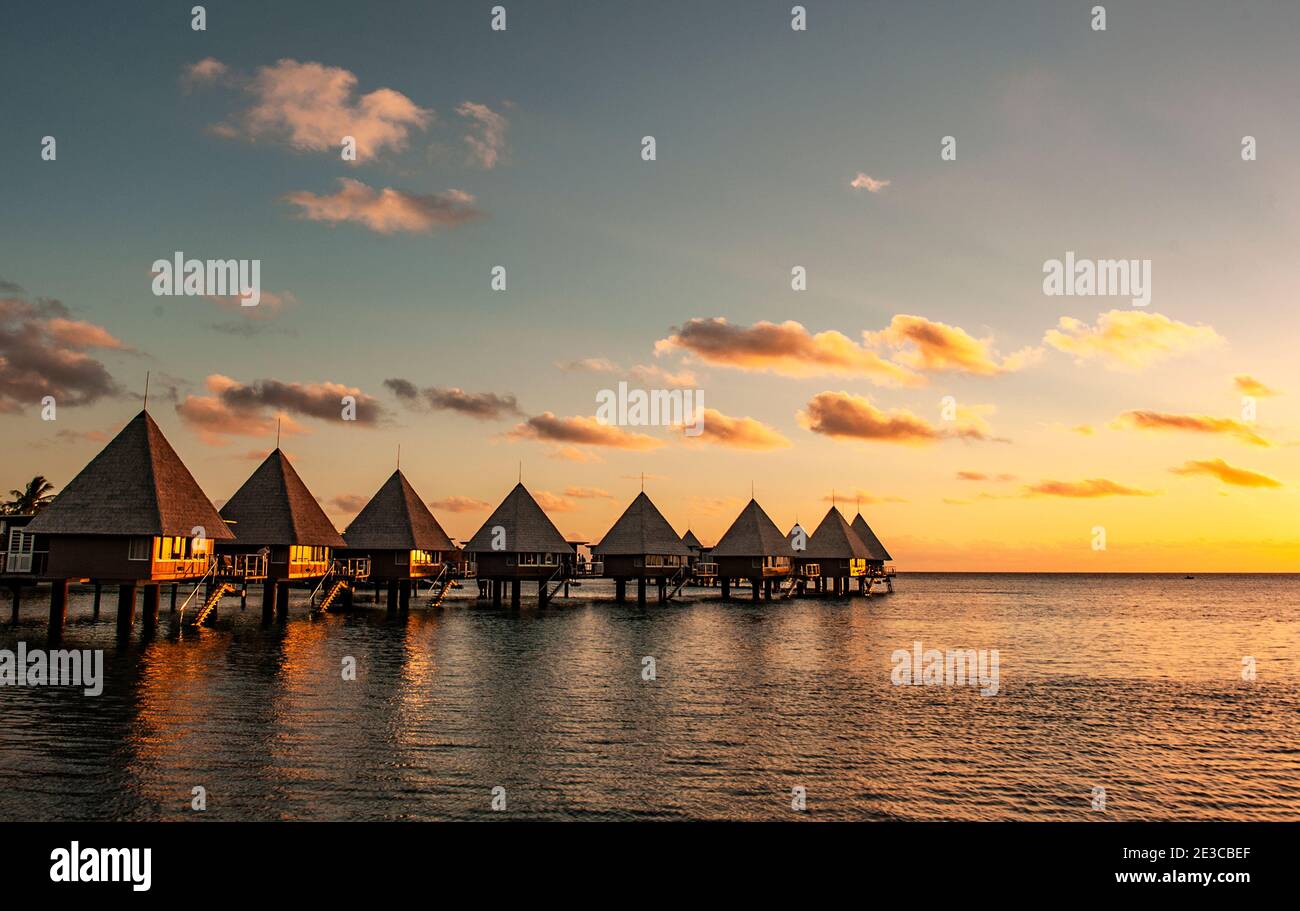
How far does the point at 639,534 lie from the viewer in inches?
2763

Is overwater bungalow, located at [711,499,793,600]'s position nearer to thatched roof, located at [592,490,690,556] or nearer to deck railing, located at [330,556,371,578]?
thatched roof, located at [592,490,690,556]

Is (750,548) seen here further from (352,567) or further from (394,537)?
(352,567)

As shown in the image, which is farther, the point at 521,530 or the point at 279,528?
the point at 521,530

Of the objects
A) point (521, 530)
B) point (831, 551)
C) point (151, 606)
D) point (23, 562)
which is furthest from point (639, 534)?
point (23, 562)

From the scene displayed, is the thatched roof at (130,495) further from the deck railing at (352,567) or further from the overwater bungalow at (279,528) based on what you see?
the deck railing at (352,567)

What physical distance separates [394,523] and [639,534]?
65.4ft

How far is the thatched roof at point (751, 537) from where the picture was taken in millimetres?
74375

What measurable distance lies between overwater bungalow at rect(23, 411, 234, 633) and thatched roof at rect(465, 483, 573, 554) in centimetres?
2621

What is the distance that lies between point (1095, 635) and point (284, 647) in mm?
49556

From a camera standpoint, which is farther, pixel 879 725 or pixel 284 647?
pixel 284 647

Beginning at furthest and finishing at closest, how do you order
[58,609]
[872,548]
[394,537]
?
[872,548] → [394,537] → [58,609]
